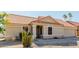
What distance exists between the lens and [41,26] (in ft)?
14.1

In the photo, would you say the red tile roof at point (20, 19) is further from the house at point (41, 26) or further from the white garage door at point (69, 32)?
the white garage door at point (69, 32)

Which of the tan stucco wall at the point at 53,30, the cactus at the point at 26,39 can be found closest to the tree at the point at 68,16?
the tan stucco wall at the point at 53,30

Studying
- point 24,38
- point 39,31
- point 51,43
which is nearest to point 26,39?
point 24,38

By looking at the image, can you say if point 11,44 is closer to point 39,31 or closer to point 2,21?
point 2,21

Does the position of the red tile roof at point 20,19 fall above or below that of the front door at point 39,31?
above

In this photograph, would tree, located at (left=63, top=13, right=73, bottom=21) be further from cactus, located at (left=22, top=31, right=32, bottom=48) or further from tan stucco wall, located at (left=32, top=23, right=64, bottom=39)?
cactus, located at (left=22, top=31, right=32, bottom=48)

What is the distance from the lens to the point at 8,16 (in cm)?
429

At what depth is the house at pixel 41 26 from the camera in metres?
4.25

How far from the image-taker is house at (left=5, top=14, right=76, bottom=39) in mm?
4254
